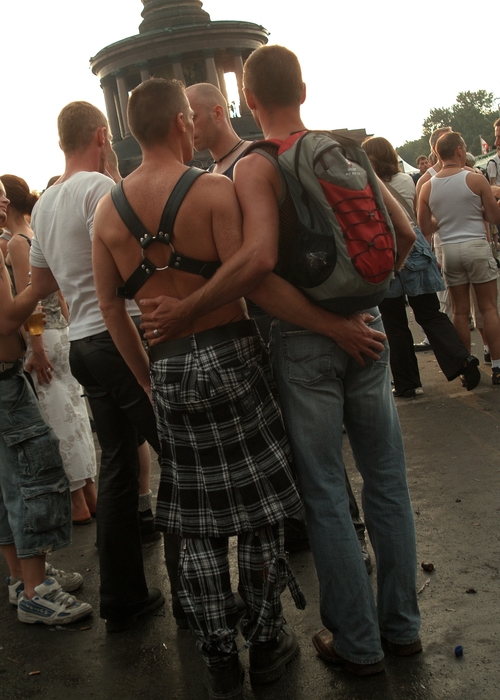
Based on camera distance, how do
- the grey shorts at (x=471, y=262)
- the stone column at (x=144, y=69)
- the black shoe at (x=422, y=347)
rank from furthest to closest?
the stone column at (x=144, y=69) < the black shoe at (x=422, y=347) < the grey shorts at (x=471, y=262)

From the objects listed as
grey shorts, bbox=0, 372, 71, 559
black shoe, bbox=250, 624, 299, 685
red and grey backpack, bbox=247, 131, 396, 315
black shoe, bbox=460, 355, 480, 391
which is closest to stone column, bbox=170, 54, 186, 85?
black shoe, bbox=460, 355, 480, 391

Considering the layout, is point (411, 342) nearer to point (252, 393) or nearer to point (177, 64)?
point (252, 393)

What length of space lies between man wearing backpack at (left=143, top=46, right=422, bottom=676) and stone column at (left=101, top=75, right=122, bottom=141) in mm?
44466

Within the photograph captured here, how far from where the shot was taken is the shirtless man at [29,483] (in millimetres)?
3977

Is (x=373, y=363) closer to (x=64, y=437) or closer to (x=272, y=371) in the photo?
(x=272, y=371)

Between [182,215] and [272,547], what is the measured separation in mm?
1287

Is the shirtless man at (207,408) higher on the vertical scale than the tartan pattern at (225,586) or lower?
higher

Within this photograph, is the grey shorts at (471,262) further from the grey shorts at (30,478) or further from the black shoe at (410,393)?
the grey shorts at (30,478)

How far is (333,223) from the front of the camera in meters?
2.77

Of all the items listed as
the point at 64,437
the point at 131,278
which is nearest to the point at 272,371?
the point at 131,278

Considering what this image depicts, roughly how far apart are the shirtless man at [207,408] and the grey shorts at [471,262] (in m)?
4.71

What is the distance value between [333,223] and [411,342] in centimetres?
465

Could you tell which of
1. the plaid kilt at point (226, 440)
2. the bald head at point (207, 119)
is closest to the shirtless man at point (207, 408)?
the plaid kilt at point (226, 440)

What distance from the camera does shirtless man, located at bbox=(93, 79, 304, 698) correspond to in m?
2.96
